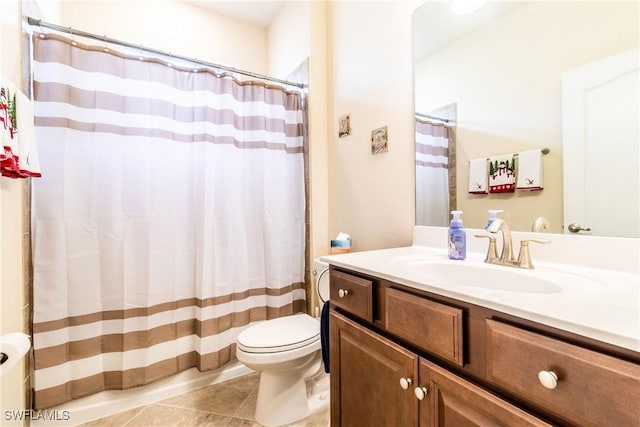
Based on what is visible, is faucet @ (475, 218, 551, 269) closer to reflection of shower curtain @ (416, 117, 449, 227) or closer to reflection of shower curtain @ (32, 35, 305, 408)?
reflection of shower curtain @ (416, 117, 449, 227)

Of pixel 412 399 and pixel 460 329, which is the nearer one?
pixel 460 329

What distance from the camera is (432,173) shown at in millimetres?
1306

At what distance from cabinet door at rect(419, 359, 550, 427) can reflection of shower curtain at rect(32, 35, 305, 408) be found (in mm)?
1266

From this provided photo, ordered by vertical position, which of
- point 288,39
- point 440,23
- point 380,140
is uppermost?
point 288,39

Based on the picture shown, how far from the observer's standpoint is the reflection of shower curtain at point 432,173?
4.12 ft

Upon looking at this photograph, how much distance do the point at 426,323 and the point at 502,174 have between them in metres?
0.71

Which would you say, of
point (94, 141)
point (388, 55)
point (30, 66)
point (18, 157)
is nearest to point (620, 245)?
point (388, 55)

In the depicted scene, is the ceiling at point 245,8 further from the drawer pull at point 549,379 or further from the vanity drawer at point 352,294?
the drawer pull at point 549,379

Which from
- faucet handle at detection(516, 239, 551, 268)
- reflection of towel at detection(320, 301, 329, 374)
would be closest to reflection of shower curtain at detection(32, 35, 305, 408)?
reflection of towel at detection(320, 301, 329, 374)

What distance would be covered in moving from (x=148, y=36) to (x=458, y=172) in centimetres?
234

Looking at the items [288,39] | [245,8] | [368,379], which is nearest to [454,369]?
[368,379]

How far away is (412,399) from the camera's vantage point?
72 cm

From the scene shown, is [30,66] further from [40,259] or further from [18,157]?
[40,259]

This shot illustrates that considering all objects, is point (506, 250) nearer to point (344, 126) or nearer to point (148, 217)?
point (344, 126)
